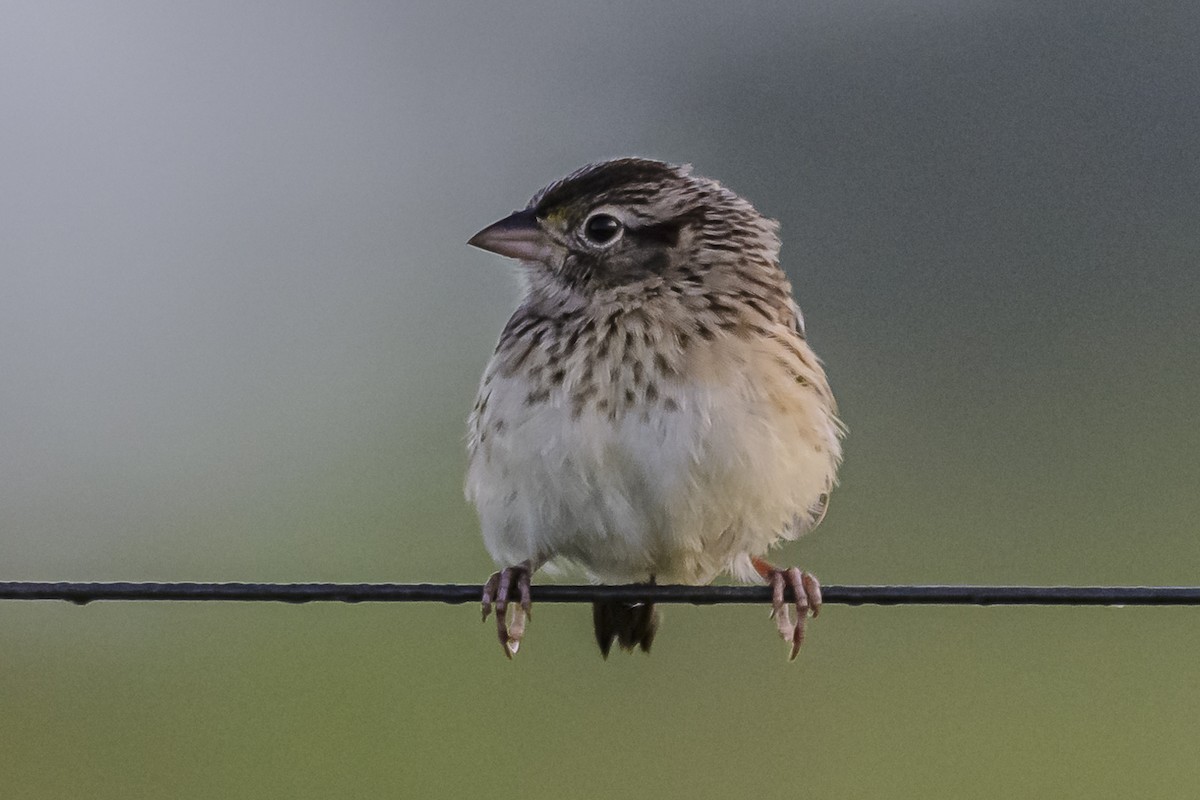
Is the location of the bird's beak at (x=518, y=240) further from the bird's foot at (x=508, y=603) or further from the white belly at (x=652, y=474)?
the bird's foot at (x=508, y=603)

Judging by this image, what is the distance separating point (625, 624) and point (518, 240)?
1.19 meters

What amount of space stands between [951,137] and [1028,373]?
16.4 feet

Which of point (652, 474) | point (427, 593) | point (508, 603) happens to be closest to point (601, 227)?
point (652, 474)

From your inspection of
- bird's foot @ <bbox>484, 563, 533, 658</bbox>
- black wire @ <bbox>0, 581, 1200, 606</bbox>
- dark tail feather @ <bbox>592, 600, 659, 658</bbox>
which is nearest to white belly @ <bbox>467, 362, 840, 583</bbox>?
bird's foot @ <bbox>484, 563, 533, 658</bbox>

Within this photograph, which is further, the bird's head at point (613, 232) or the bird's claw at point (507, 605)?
the bird's head at point (613, 232)

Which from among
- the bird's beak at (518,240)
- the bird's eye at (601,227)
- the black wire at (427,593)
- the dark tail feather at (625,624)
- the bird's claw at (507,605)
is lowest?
the dark tail feather at (625,624)

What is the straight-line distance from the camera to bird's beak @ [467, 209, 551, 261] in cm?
505

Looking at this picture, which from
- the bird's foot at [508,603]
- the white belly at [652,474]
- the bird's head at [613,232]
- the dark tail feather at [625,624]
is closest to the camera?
the white belly at [652,474]

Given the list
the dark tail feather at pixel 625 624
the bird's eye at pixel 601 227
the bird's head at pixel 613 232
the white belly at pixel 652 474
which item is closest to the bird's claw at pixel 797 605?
the white belly at pixel 652 474

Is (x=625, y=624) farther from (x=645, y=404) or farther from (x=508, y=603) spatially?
(x=645, y=404)

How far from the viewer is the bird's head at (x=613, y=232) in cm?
499

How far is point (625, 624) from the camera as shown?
17.3 feet

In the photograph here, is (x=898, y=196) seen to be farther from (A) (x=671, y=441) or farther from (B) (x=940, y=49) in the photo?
(A) (x=671, y=441)

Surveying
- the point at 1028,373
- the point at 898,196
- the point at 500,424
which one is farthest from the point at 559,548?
the point at 898,196
